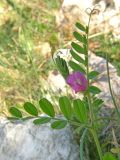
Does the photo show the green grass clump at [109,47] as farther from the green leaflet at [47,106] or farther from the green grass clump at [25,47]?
the green leaflet at [47,106]

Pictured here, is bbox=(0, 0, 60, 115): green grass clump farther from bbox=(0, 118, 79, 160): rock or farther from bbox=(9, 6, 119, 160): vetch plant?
bbox=(9, 6, 119, 160): vetch plant

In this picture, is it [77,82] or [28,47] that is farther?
[28,47]

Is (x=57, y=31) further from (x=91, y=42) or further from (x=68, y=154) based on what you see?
(x=68, y=154)

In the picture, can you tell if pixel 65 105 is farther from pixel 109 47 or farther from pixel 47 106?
pixel 109 47

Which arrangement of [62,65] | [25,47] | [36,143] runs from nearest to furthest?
1. [62,65]
2. [36,143]
3. [25,47]

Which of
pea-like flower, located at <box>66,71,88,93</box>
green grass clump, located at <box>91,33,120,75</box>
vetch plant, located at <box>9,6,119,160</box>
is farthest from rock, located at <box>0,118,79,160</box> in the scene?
green grass clump, located at <box>91,33,120,75</box>

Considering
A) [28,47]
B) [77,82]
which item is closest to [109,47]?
[28,47]
